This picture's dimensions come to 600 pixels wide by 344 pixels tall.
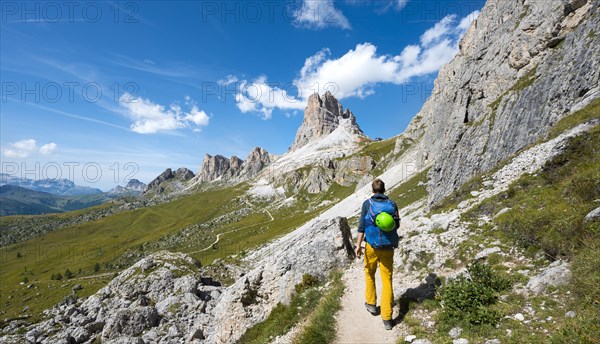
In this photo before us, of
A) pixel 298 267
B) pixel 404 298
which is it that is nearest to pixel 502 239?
pixel 404 298

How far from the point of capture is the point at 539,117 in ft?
126

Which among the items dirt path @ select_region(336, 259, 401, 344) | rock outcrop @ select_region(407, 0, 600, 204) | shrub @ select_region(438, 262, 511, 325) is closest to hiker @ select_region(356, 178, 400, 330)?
dirt path @ select_region(336, 259, 401, 344)

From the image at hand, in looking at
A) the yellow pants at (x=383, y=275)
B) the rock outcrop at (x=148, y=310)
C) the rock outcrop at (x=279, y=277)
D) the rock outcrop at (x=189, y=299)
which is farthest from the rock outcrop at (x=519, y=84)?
the rock outcrop at (x=148, y=310)

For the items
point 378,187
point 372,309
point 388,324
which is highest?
point 378,187

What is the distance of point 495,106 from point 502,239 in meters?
48.8

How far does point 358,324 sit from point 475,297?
396 cm

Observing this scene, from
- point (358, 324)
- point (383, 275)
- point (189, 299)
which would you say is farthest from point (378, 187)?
point (189, 299)

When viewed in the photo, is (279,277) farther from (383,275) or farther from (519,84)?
(519,84)

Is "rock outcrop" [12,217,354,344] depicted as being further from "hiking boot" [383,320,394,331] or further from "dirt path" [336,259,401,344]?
"hiking boot" [383,320,394,331]

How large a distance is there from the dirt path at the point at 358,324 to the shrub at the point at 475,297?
1.90 meters

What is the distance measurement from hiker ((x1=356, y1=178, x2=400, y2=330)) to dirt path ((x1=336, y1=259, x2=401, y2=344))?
0.29m

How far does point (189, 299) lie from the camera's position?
37719 mm

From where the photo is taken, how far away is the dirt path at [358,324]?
963 cm

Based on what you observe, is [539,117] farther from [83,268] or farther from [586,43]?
[83,268]
